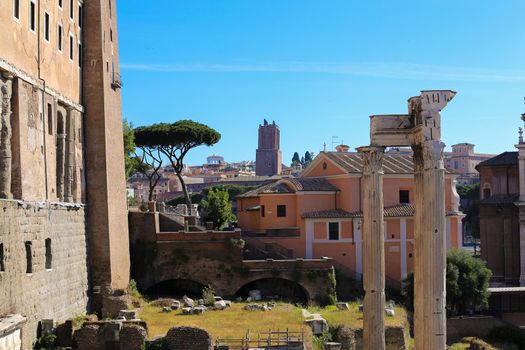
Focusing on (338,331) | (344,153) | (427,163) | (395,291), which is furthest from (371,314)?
(344,153)

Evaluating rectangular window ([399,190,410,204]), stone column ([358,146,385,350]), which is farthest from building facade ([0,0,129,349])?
rectangular window ([399,190,410,204])

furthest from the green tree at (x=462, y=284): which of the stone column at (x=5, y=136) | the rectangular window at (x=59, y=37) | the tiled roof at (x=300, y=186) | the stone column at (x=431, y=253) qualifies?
the stone column at (x=5, y=136)

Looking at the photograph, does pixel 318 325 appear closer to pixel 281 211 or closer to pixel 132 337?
pixel 132 337

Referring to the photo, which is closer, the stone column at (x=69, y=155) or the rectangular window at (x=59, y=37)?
the rectangular window at (x=59, y=37)

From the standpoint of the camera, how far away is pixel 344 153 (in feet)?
143

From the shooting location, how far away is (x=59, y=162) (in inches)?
1053

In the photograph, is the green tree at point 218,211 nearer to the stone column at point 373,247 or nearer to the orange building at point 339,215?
the orange building at point 339,215

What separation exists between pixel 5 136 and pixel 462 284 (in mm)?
23250

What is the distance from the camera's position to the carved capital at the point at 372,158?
18.5m

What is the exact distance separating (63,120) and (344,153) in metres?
20.3

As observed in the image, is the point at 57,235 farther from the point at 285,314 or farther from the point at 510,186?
the point at 510,186

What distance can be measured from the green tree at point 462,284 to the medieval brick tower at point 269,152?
138m

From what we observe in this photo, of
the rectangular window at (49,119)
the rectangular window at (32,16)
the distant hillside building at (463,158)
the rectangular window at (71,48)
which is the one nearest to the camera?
the rectangular window at (32,16)

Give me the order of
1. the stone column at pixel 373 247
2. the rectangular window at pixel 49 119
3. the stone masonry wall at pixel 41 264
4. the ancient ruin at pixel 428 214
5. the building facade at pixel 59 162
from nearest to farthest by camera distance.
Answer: the ancient ruin at pixel 428 214, the stone column at pixel 373 247, the stone masonry wall at pixel 41 264, the building facade at pixel 59 162, the rectangular window at pixel 49 119
